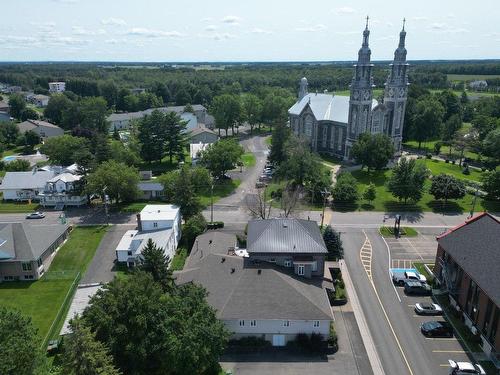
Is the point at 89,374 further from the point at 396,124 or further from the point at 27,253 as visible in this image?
the point at 396,124

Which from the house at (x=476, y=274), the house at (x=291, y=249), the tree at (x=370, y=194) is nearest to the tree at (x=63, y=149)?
the tree at (x=370, y=194)

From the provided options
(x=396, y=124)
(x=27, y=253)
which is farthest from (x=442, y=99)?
(x=27, y=253)

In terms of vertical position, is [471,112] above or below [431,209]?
above

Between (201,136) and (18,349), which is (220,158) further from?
(18,349)

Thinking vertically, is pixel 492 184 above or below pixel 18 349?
above

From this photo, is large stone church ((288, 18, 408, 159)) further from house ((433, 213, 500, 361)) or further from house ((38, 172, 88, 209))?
house ((38, 172, 88, 209))

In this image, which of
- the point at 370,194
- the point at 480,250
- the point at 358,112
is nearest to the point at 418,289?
the point at 480,250
